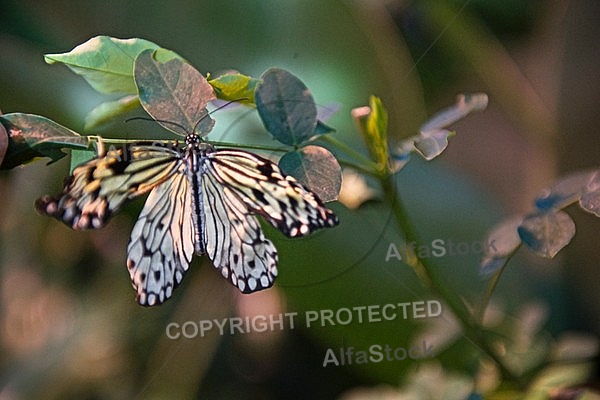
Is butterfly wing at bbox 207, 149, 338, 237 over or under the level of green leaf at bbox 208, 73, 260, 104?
under

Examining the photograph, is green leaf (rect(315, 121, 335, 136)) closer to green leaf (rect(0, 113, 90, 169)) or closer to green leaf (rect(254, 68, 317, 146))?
green leaf (rect(254, 68, 317, 146))

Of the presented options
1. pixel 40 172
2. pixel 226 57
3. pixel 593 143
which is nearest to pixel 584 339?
pixel 593 143

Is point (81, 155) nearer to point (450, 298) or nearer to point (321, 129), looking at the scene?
point (321, 129)

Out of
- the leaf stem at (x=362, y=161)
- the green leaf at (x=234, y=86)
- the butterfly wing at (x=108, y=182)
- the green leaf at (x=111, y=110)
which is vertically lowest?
the butterfly wing at (x=108, y=182)

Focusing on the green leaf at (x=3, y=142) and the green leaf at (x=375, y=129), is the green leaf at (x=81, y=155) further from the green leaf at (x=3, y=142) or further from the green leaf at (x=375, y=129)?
the green leaf at (x=375, y=129)

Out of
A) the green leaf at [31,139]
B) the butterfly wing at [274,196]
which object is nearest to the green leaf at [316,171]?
the butterfly wing at [274,196]

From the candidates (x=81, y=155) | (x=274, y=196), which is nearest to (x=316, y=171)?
(x=274, y=196)

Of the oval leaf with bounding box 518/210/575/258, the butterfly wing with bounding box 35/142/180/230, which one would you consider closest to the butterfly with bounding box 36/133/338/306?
the butterfly wing with bounding box 35/142/180/230

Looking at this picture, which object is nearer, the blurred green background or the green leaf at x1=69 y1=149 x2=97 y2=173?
the green leaf at x1=69 y1=149 x2=97 y2=173
